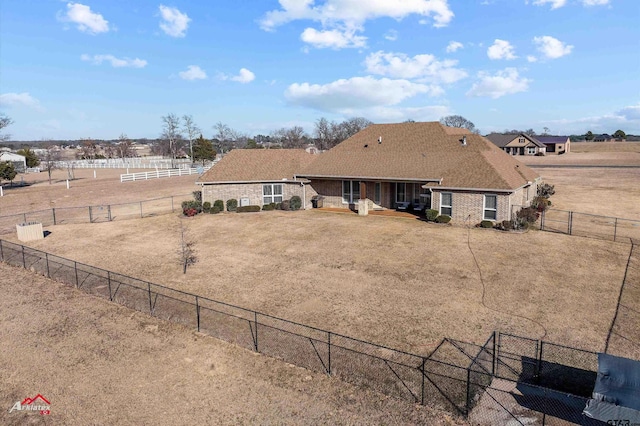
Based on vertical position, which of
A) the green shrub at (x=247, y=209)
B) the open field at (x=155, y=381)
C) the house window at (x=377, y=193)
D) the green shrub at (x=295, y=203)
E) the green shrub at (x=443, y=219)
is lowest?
the open field at (x=155, y=381)

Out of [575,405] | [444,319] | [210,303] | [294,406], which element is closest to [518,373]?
[575,405]

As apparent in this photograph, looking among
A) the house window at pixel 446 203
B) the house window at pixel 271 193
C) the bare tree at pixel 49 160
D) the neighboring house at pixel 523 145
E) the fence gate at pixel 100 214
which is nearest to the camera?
the house window at pixel 446 203

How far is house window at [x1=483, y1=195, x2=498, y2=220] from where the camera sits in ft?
93.9

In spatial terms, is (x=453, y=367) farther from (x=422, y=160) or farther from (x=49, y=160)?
(x=49, y=160)

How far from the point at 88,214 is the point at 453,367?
116 feet

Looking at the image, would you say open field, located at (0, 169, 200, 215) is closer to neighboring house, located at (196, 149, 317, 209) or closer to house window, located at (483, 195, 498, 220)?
neighboring house, located at (196, 149, 317, 209)

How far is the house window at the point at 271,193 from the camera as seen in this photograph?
37.7 m

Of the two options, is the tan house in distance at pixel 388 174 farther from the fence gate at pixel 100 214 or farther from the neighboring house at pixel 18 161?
the neighboring house at pixel 18 161

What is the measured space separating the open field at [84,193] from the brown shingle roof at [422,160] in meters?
22.2

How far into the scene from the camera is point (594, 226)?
28.4m

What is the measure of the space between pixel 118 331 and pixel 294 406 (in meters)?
7.77

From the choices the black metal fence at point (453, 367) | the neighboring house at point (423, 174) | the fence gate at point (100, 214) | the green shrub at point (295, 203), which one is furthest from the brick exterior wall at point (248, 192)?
the black metal fence at point (453, 367)

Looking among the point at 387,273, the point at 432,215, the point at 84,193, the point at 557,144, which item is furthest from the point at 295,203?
the point at 557,144

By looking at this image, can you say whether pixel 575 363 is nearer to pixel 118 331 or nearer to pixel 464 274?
pixel 464 274
